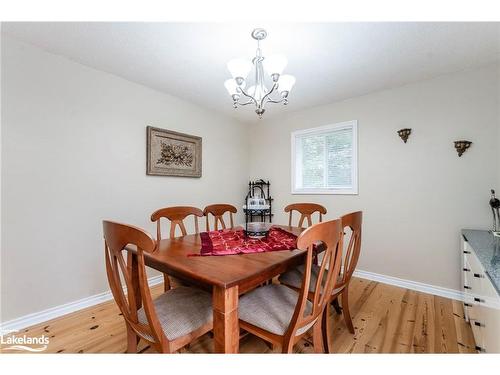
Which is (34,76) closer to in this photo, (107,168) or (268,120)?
(107,168)

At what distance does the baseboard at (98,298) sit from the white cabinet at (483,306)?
0.62 meters

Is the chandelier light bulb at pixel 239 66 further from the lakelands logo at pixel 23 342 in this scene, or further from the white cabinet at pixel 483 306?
the lakelands logo at pixel 23 342

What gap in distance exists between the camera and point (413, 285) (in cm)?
256

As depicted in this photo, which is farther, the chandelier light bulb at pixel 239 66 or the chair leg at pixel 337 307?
the chair leg at pixel 337 307

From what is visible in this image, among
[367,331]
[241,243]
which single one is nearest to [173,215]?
[241,243]

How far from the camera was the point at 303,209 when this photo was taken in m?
2.52

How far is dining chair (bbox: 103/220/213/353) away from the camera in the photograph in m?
1.00

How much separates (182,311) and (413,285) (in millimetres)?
2595

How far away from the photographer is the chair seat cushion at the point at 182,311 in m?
1.15

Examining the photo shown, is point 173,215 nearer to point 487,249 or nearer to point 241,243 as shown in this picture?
point 241,243

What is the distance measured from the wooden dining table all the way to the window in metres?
2.02

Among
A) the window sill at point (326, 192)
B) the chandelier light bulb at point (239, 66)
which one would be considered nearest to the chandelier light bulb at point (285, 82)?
the chandelier light bulb at point (239, 66)

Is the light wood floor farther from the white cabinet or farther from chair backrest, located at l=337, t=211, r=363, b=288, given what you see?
chair backrest, located at l=337, t=211, r=363, b=288

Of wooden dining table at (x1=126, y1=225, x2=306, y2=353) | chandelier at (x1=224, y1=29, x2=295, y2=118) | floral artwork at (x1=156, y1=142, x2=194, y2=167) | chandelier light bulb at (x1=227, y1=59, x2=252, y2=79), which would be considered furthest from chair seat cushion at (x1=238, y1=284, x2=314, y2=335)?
floral artwork at (x1=156, y1=142, x2=194, y2=167)
